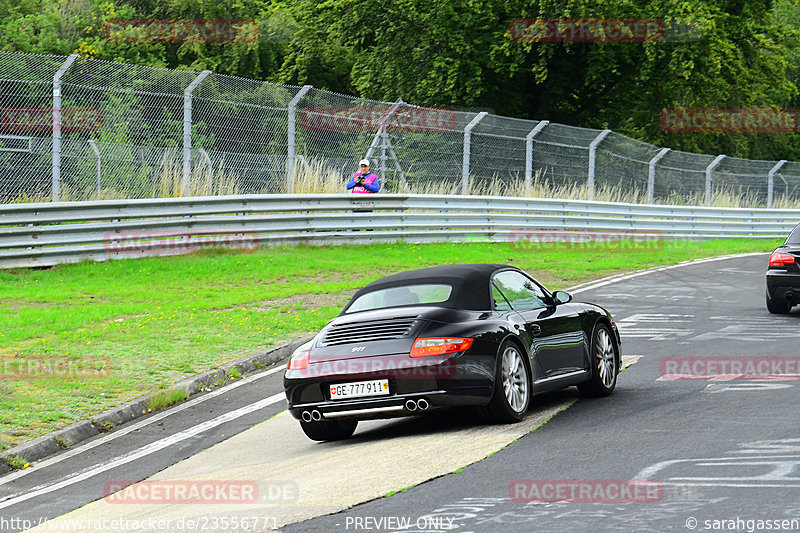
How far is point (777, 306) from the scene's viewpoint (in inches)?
609

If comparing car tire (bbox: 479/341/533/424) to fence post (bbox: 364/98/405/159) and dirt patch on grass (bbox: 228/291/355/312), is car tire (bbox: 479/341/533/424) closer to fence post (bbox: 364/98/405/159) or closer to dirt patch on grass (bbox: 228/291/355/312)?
dirt patch on grass (bbox: 228/291/355/312)

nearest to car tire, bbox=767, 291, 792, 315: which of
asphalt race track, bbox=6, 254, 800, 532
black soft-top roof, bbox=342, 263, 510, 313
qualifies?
asphalt race track, bbox=6, 254, 800, 532

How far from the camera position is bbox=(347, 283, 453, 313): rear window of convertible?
9.08 meters

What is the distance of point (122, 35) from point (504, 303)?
39.4 metres

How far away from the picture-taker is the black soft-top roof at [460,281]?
29.4 feet

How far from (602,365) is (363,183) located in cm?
1358

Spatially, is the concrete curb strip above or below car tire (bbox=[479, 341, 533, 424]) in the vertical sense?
below

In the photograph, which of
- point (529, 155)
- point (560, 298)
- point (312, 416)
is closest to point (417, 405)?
point (312, 416)

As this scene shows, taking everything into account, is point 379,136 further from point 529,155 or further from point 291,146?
point 529,155

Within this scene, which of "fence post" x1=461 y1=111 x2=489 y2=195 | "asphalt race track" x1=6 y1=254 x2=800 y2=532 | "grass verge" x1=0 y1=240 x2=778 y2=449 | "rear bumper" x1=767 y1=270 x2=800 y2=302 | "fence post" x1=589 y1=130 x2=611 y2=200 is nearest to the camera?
"asphalt race track" x1=6 y1=254 x2=800 y2=532

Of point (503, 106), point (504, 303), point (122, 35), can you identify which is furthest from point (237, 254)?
point (122, 35)

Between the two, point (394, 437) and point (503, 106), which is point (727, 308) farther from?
point (503, 106)

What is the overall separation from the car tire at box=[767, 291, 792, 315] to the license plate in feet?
28.9

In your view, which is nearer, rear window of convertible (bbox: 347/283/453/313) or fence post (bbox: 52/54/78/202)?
rear window of convertible (bbox: 347/283/453/313)
